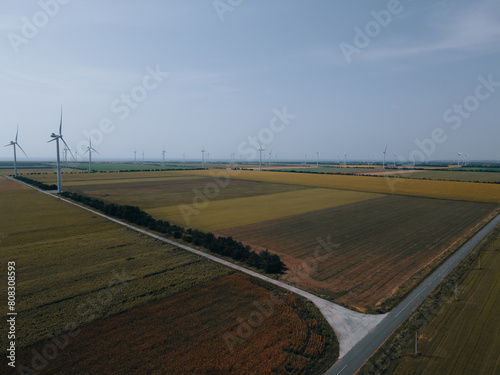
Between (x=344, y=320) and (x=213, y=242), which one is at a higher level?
(x=213, y=242)

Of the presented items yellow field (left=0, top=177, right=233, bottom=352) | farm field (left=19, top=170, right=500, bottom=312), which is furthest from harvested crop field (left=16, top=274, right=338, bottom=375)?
farm field (left=19, top=170, right=500, bottom=312)

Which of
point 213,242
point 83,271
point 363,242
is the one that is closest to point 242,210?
point 213,242

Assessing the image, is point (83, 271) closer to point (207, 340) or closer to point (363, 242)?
point (207, 340)

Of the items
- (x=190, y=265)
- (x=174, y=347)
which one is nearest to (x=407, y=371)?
(x=174, y=347)

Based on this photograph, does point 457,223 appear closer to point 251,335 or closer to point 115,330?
point 251,335

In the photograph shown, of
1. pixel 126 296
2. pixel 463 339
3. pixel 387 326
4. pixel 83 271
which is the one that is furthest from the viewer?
pixel 83 271
